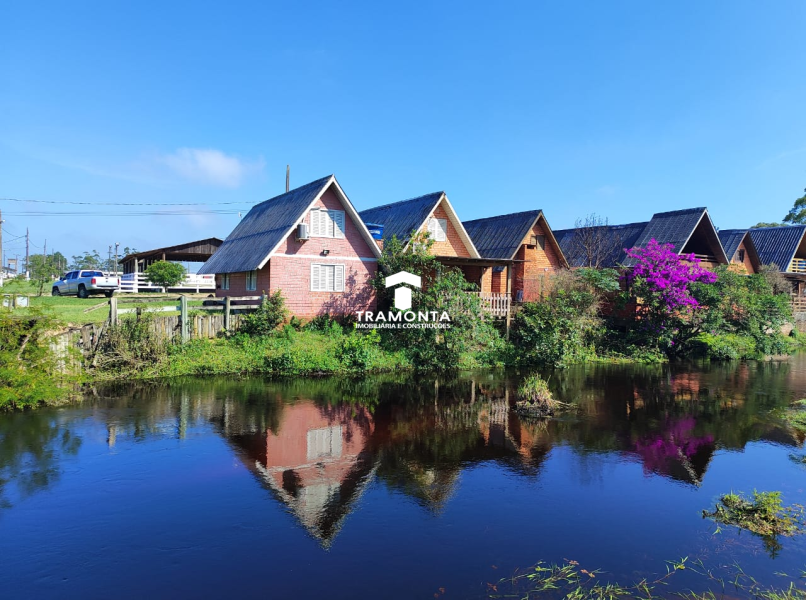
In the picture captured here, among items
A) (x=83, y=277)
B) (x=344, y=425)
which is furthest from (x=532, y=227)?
(x=83, y=277)

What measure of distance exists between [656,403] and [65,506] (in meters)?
14.8

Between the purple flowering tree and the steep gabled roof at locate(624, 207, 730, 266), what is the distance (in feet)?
19.2

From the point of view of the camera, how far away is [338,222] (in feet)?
74.2

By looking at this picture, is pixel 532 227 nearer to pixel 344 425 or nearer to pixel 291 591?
pixel 344 425

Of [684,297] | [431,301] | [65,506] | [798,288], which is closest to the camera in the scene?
[65,506]

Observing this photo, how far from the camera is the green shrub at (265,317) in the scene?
19.5m

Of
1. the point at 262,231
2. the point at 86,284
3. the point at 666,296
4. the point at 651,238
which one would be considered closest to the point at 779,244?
the point at 651,238

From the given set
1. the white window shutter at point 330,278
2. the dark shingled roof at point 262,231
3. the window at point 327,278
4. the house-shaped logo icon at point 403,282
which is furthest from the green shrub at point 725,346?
the dark shingled roof at point 262,231

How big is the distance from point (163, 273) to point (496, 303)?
902 inches

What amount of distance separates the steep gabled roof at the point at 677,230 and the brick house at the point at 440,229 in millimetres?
12122

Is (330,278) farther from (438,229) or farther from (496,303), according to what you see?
(496,303)

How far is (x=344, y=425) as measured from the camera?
12.2 m

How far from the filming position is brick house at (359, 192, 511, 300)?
83.3 feet

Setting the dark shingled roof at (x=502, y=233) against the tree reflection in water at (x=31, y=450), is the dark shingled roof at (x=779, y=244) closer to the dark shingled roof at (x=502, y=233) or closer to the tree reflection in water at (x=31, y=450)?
the dark shingled roof at (x=502, y=233)
